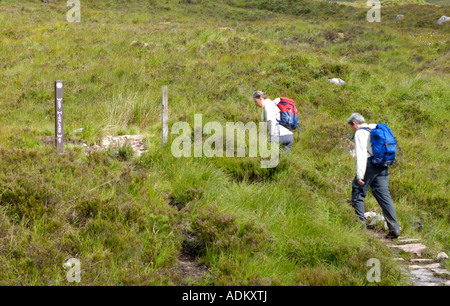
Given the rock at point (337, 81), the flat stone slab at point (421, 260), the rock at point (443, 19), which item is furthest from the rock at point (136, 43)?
the rock at point (443, 19)

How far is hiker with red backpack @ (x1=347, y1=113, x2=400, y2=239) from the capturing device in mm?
6082

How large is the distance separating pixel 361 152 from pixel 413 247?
1602 mm

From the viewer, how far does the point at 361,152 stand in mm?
6164

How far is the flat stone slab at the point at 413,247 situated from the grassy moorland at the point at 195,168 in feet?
0.50

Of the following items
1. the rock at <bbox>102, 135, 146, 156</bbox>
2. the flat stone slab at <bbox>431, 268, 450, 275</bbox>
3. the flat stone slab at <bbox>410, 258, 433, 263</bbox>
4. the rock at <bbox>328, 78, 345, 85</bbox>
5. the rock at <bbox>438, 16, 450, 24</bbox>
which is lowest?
the flat stone slab at <bbox>410, 258, 433, 263</bbox>

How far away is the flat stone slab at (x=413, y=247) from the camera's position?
5901 mm

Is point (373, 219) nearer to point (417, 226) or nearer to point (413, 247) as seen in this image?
point (417, 226)

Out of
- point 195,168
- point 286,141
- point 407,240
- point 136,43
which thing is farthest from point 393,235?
point 136,43

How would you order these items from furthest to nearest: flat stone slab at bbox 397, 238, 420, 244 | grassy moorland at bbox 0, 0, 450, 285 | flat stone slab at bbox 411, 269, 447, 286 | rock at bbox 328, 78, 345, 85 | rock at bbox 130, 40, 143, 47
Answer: rock at bbox 130, 40, 143, 47 → rock at bbox 328, 78, 345, 85 → flat stone slab at bbox 397, 238, 420, 244 → flat stone slab at bbox 411, 269, 447, 286 → grassy moorland at bbox 0, 0, 450, 285

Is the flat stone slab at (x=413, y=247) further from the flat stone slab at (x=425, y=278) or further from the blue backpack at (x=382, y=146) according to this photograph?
the blue backpack at (x=382, y=146)

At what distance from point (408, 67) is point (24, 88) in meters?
15.6

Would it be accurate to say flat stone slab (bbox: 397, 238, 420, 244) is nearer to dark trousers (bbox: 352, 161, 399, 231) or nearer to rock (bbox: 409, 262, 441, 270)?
dark trousers (bbox: 352, 161, 399, 231)

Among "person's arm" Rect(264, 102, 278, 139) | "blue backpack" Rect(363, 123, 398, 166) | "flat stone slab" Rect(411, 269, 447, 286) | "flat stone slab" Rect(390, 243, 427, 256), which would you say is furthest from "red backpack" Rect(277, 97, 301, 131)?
"flat stone slab" Rect(411, 269, 447, 286)

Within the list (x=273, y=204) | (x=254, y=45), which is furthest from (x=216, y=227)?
(x=254, y=45)
